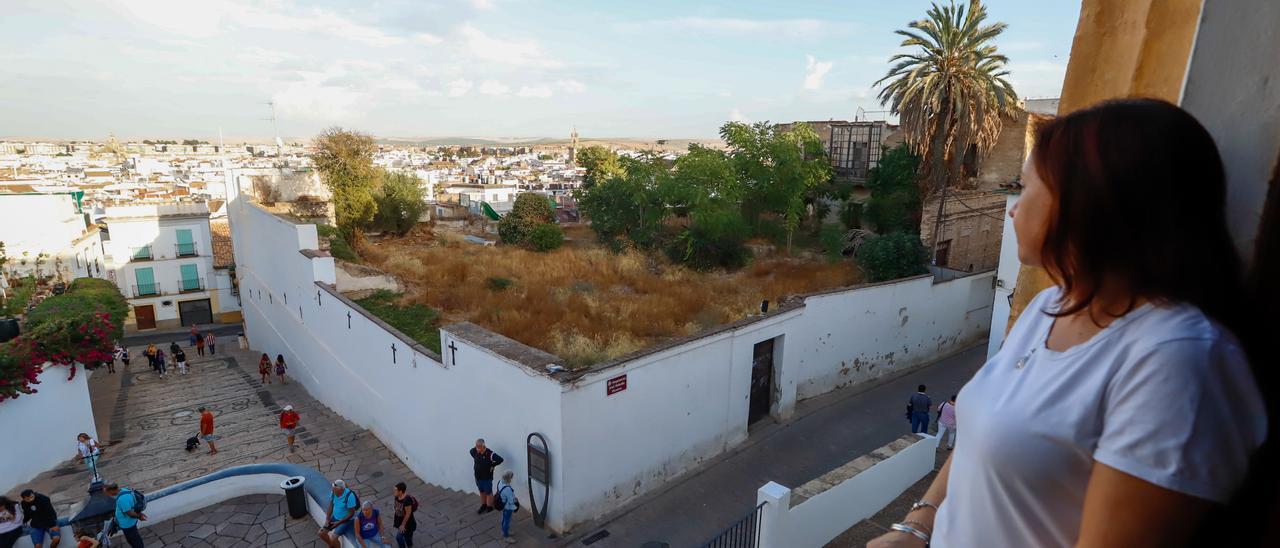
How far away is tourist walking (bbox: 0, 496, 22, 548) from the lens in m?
7.19

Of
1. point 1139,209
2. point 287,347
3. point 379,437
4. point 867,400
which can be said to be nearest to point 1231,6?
point 1139,209

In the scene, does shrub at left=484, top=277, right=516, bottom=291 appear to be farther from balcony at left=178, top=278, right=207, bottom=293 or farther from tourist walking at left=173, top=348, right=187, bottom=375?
balcony at left=178, top=278, right=207, bottom=293

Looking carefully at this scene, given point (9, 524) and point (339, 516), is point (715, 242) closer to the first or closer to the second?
point (339, 516)

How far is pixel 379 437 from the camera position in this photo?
13438 millimetres

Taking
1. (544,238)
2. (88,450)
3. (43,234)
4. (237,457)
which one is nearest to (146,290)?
(43,234)


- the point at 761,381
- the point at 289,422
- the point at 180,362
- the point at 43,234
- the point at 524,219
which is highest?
the point at 524,219

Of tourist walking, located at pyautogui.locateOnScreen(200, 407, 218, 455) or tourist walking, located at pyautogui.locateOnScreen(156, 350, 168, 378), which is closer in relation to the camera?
tourist walking, located at pyautogui.locateOnScreen(200, 407, 218, 455)

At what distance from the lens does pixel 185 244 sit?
33.6m

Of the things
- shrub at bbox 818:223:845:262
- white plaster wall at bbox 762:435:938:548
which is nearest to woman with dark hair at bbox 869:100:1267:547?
white plaster wall at bbox 762:435:938:548

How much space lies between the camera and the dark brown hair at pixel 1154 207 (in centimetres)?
96

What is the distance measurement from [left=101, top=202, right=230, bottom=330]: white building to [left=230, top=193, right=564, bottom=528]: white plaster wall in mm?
16045

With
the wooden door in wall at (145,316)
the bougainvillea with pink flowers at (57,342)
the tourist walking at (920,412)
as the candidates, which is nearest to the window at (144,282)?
the wooden door in wall at (145,316)

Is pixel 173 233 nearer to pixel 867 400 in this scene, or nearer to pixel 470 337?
pixel 470 337

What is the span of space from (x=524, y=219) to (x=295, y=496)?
20.4 meters
